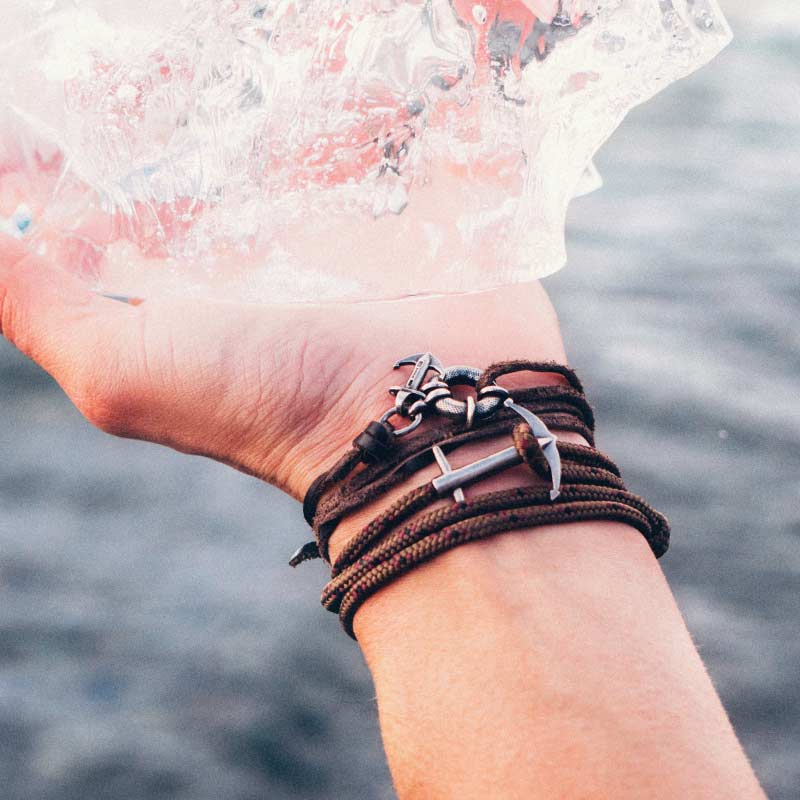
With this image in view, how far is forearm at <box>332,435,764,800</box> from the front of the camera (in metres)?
1.04

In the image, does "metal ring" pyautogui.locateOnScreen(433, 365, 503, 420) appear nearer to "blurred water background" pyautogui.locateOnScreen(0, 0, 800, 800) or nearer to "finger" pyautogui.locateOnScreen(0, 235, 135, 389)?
"finger" pyautogui.locateOnScreen(0, 235, 135, 389)

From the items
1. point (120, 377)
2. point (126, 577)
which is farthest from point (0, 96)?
point (126, 577)

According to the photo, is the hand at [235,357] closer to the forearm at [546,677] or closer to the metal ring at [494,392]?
the metal ring at [494,392]

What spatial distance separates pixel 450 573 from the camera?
1251 millimetres

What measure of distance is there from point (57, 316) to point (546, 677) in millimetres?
1039

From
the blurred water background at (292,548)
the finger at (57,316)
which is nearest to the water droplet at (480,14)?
the finger at (57,316)

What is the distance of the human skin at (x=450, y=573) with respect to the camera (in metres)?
1.06

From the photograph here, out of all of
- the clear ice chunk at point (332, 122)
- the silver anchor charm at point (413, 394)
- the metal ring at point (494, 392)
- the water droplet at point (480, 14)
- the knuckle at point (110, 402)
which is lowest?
the knuckle at point (110, 402)

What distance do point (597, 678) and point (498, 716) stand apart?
0.12 meters

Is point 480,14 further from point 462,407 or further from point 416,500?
point 416,500

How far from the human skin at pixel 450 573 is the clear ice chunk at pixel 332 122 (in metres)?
0.15

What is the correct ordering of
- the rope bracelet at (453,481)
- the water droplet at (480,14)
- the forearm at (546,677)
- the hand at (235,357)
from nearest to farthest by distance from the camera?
the forearm at (546,677)
the rope bracelet at (453,481)
the water droplet at (480,14)
the hand at (235,357)

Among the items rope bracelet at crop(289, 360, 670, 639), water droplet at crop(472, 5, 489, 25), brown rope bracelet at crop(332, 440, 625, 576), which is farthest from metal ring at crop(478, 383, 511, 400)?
water droplet at crop(472, 5, 489, 25)

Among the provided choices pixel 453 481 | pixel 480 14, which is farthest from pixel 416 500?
pixel 480 14
